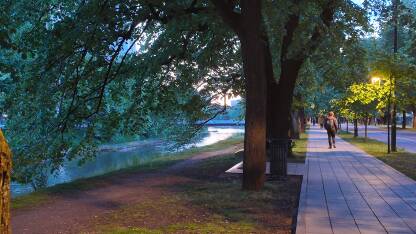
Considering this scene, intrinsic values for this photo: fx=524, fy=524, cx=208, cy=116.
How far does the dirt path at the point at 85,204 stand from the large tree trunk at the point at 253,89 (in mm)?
2174

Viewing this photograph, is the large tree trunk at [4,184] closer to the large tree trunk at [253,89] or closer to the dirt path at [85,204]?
the dirt path at [85,204]

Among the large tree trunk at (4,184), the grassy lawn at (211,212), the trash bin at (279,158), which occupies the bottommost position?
the grassy lawn at (211,212)

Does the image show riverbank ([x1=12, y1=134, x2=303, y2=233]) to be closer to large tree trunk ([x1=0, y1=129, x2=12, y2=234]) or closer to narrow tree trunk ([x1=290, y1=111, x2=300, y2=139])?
large tree trunk ([x1=0, y1=129, x2=12, y2=234])

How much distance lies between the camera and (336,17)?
56.1 feet

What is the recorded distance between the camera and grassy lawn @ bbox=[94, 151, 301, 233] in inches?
298

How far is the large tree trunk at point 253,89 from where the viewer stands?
1043cm

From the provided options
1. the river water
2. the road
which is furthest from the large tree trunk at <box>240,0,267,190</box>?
the road

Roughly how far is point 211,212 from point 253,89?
2903 mm

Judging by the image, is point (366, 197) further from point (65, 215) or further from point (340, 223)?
point (65, 215)

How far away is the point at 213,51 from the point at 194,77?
5.18ft

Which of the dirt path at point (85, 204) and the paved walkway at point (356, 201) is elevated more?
the paved walkway at point (356, 201)

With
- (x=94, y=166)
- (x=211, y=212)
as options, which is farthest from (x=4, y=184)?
(x=94, y=166)

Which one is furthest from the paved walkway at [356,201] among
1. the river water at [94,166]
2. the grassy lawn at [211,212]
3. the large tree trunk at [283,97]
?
the river water at [94,166]

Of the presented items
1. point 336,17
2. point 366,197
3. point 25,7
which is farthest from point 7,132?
point 336,17
